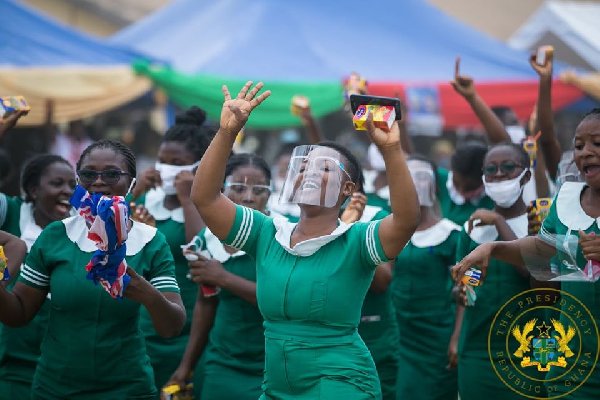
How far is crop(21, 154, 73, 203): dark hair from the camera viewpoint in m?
5.63

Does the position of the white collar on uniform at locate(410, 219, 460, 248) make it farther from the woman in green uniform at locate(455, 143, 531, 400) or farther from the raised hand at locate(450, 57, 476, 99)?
the raised hand at locate(450, 57, 476, 99)

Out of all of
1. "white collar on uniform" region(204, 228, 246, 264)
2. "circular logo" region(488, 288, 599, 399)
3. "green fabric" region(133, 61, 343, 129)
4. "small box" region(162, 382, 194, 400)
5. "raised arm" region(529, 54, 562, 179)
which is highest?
"green fabric" region(133, 61, 343, 129)

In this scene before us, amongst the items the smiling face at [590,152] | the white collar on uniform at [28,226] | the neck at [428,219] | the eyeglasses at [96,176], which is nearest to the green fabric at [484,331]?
the neck at [428,219]

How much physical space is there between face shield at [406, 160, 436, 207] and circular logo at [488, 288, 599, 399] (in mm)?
1397

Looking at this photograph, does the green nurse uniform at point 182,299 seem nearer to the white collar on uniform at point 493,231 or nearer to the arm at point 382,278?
the arm at point 382,278

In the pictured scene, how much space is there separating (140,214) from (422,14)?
36.9 ft

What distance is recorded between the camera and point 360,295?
149 inches

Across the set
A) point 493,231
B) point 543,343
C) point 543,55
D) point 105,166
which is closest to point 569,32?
point 543,55

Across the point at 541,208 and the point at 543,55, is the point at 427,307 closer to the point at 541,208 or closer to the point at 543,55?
the point at 541,208

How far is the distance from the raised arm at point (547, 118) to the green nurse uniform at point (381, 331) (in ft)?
4.42

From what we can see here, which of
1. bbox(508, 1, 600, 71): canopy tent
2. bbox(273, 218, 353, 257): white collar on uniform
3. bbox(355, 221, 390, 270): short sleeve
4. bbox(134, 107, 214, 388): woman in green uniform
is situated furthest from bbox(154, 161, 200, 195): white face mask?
bbox(508, 1, 600, 71): canopy tent

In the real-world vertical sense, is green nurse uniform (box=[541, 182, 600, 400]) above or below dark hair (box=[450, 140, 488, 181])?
below

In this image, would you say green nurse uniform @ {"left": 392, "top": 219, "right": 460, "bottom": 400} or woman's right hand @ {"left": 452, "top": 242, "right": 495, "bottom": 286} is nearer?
woman's right hand @ {"left": 452, "top": 242, "right": 495, "bottom": 286}

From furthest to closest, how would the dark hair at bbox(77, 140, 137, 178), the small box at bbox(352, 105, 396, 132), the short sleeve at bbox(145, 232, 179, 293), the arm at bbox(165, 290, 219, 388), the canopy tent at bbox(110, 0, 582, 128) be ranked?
the canopy tent at bbox(110, 0, 582, 128), the arm at bbox(165, 290, 219, 388), the dark hair at bbox(77, 140, 137, 178), the short sleeve at bbox(145, 232, 179, 293), the small box at bbox(352, 105, 396, 132)
